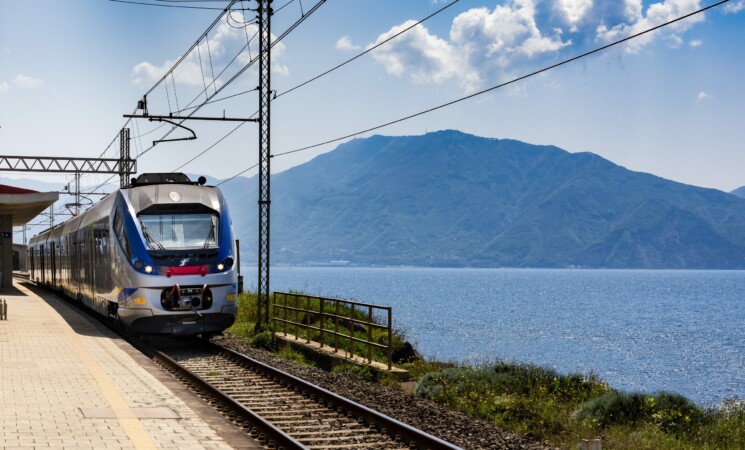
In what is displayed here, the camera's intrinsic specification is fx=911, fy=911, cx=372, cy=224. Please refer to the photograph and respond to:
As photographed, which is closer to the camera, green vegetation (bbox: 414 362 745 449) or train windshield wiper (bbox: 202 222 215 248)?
green vegetation (bbox: 414 362 745 449)

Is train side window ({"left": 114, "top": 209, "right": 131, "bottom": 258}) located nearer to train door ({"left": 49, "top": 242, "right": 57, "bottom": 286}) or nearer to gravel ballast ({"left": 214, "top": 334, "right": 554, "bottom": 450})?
gravel ballast ({"left": 214, "top": 334, "right": 554, "bottom": 450})

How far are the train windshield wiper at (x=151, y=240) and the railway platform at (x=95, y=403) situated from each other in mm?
2347

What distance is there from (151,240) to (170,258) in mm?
660

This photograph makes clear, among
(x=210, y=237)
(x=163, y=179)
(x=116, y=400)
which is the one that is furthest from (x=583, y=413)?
(x=163, y=179)

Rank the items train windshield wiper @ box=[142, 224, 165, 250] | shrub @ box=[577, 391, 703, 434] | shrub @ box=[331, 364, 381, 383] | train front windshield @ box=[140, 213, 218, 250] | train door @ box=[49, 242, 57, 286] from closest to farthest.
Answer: shrub @ box=[577, 391, 703, 434], shrub @ box=[331, 364, 381, 383], train windshield wiper @ box=[142, 224, 165, 250], train front windshield @ box=[140, 213, 218, 250], train door @ box=[49, 242, 57, 286]

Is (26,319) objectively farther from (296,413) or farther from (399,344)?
(296,413)

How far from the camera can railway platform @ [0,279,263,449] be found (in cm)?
1027

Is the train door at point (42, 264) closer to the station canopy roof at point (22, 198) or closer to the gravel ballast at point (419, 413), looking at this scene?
the station canopy roof at point (22, 198)

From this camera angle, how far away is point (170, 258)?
802 inches

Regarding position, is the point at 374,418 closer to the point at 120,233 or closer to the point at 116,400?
the point at 116,400

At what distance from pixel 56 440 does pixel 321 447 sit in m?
2.98

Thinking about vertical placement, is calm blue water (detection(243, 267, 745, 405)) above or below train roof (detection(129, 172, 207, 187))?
below

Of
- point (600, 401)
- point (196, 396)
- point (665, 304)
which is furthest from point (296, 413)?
point (665, 304)

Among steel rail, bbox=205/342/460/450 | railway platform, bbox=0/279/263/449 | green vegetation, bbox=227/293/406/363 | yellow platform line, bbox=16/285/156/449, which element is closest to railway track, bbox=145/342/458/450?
steel rail, bbox=205/342/460/450
